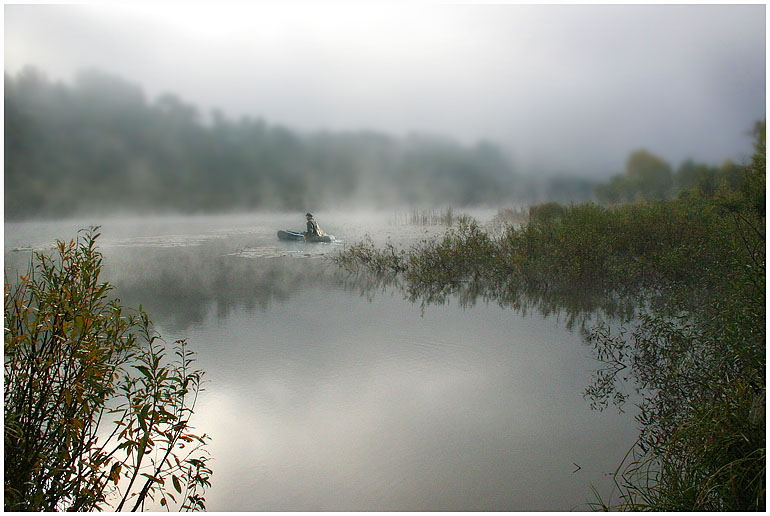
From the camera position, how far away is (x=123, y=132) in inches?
126

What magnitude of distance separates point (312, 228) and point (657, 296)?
2053mm

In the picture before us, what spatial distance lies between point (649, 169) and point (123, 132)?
293 centimetres

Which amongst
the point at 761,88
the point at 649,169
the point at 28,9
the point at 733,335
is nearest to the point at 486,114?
the point at 649,169

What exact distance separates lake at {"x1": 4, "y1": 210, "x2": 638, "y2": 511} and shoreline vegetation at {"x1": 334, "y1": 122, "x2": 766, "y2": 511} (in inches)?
5.1

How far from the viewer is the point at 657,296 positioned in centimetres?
351

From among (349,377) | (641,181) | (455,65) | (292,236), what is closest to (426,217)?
(292,236)

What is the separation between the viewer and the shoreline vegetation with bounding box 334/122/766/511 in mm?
1717

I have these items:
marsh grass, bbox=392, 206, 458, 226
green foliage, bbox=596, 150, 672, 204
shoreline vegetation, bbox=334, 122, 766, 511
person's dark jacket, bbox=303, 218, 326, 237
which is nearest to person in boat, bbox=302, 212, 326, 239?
person's dark jacket, bbox=303, 218, 326, 237

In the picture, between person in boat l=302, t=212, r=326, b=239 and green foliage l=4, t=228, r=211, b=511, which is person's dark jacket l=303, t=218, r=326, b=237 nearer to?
person in boat l=302, t=212, r=326, b=239

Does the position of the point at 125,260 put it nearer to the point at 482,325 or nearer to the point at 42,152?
the point at 42,152

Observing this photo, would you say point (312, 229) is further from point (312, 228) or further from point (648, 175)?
point (648, 175)

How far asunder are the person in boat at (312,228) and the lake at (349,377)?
0.05 m

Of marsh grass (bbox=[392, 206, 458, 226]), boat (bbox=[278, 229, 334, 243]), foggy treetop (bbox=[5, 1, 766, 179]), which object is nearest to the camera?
foggy treetop (bbox=[5, 1, 766, 179])

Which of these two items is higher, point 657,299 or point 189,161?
point 189,161
